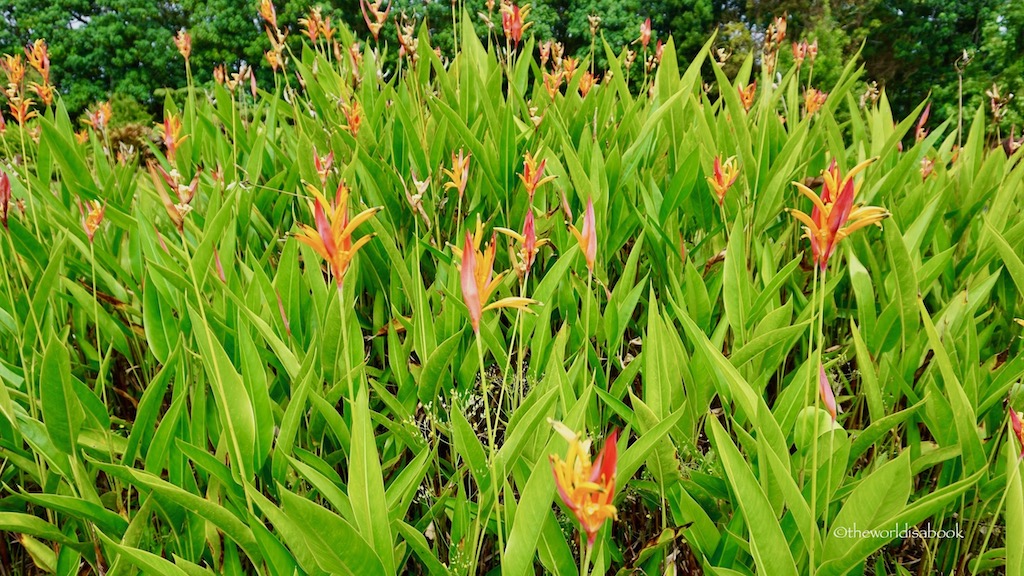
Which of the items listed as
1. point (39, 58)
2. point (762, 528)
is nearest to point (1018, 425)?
point (762, 528)

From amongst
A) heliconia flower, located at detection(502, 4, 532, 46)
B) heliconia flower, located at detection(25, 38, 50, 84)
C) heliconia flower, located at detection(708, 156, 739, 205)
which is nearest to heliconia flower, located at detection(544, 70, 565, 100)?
heliconia flower, located at detection(502, 4, 532, 46)

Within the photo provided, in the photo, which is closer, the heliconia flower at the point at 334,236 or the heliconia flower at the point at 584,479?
the heliconia flower at the point at 584,479

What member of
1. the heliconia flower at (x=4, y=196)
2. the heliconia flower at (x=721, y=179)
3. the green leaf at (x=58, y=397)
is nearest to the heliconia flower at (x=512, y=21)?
the heliconia flower at (x=721, y=179)

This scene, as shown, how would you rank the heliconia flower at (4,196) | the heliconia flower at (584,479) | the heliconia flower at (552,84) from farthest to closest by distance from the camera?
1. the heliconia flower at (552,84)
2. the heliconia flower at (4,196)
3. the heliconia flower at (584,479)

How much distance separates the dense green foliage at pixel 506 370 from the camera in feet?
2.01

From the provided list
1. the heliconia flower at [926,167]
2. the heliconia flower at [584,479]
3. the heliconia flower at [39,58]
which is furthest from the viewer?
the heliconia flower at [926,167]

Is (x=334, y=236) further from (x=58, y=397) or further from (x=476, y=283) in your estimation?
(x=58, y=397)

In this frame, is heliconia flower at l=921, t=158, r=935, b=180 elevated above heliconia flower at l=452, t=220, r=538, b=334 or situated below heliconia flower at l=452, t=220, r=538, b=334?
below

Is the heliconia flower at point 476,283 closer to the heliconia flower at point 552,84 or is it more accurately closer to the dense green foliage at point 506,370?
the dense green foliage at point 506,370

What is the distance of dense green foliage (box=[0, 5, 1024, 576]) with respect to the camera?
24.1 inches

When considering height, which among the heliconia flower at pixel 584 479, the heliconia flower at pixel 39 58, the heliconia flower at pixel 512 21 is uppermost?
the heliconia flower at pixel 512 21

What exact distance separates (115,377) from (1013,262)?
1334 millimetres

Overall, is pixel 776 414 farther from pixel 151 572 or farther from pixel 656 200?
pixel 151 572

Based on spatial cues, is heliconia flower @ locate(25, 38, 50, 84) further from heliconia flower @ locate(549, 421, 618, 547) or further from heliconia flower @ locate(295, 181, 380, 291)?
heliconia flower @ locate(549, 421, 618, 547)
